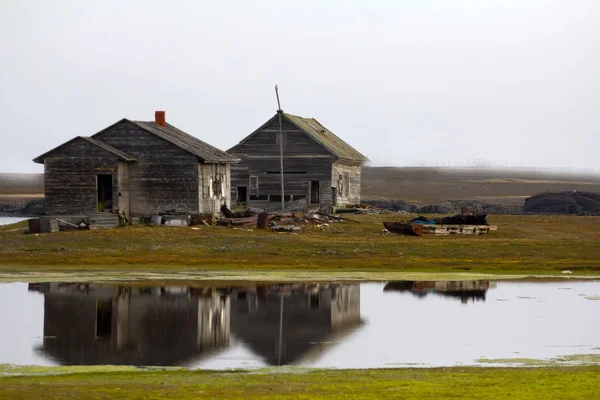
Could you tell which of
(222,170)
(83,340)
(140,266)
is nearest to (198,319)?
(83,340)

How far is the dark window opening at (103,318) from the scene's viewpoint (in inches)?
1081

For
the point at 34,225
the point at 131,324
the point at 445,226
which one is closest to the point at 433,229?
the point at 445,226

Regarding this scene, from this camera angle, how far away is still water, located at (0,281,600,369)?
2383 centimetres

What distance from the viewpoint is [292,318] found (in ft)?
99.9

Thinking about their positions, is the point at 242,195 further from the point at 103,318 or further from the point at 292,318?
the point at 103,318

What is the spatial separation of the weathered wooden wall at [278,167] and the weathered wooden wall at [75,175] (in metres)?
16.4

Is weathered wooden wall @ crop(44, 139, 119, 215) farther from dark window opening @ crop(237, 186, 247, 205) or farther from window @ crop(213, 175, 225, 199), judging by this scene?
dark window opening @ crop(237, 186, 247, 205)

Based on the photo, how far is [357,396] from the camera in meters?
18.2

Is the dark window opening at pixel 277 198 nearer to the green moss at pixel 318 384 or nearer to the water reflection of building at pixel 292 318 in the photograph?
the water reflection of building at pixel 292 318

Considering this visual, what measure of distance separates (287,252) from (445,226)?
37.8 feet

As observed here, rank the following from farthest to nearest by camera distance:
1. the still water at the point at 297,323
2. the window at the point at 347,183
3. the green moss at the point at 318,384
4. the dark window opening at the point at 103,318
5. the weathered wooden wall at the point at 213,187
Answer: the window at the point at 347,183, the weathered wooden wall at the point at 213,187, the dark window opening at the point at 103,318, the still water at the point at 297,323, the green moss at the point at 318,384

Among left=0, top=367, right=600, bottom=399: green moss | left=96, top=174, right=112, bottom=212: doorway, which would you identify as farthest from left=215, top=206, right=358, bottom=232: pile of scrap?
left=0, top=367, right=600, bottom=399: green moss

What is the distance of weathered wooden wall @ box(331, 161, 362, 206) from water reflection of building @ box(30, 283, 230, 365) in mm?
36285

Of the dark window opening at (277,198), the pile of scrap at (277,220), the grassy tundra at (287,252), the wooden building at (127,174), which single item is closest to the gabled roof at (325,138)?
the dark window opening at (277,198)
